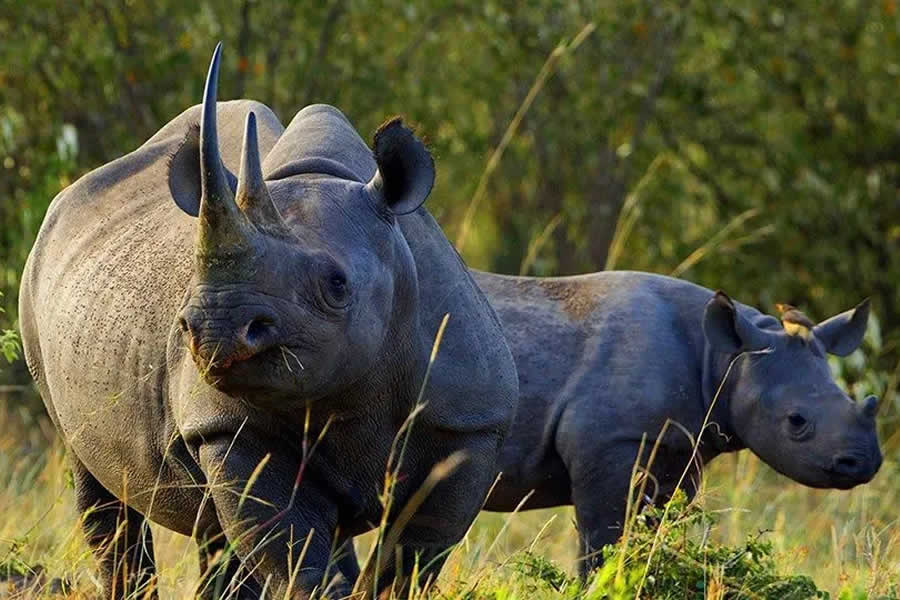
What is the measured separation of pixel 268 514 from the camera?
16.3ft

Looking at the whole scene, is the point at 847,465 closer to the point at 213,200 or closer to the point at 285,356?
the point at 285,356

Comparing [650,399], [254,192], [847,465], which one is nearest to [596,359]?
[650,399]

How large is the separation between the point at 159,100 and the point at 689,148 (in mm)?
3902

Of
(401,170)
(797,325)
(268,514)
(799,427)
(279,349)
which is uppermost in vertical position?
(401,170)

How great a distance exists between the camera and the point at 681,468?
7.05 m

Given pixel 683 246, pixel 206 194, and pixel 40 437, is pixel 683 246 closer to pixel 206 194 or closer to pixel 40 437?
pixel 40 437

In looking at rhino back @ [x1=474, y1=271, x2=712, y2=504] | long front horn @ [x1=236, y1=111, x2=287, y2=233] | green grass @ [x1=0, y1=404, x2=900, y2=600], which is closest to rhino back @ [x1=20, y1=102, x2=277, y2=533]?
green grass @ [x1=0, y1=404, x2=900, y2=600]

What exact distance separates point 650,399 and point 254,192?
2678mm

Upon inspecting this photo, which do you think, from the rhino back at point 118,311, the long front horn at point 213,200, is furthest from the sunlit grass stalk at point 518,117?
the long front horn at point 213,200

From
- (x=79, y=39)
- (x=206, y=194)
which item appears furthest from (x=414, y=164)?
(x=79, y=39)

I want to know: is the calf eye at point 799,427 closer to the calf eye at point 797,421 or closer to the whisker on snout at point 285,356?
the calf eye at point 797,421

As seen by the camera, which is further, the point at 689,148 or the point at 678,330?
the point at 689,148

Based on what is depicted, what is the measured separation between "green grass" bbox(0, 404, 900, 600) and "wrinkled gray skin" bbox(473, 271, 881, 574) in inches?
9.9

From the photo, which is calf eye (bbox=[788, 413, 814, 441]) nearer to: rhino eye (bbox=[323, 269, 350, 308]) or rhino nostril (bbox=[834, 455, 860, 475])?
rhino nostril (bbox=[834, 455, 860, 475])
